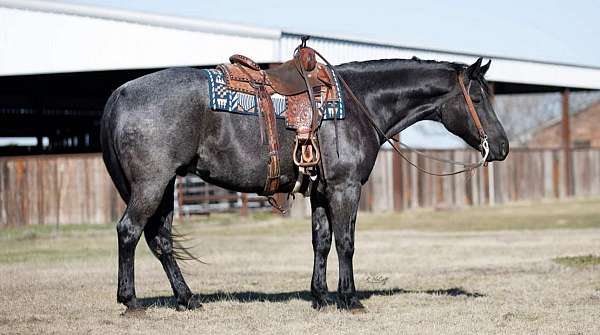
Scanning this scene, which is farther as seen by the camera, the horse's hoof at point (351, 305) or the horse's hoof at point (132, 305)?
the horse's hoof at point (351, 305)

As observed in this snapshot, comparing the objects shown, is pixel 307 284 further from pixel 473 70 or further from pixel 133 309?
pixel 473 70

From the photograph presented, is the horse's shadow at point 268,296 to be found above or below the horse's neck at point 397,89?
below

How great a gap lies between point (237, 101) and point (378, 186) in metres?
23.4

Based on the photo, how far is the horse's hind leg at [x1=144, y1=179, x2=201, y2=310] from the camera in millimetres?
9867

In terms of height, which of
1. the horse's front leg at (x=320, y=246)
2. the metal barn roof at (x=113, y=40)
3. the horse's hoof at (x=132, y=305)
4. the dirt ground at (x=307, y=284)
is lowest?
the dirt ground at (x=307, y=284)

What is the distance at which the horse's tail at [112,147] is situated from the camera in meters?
9.30

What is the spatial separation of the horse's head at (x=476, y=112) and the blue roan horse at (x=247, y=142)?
0.01 meters

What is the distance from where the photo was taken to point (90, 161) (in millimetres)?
27266

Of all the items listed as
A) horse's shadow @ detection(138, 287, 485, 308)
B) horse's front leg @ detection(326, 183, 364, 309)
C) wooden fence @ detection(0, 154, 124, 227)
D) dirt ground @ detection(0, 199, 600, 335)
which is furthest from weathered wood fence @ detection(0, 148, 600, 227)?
horse's front leg @ detection(326, 183, 364, 309)

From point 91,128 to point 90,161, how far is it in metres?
12.9

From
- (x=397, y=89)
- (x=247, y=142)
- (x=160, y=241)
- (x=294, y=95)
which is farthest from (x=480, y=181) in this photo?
(x=247, y=142)

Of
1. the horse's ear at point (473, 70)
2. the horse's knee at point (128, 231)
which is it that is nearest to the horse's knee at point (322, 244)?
the horse's knee at point (128, 231)

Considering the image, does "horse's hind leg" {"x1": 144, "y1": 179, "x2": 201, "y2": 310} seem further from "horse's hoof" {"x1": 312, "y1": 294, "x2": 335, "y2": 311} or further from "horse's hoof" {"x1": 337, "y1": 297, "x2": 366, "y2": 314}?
"horse's hoof" {"x1": 337, "y1": 297, "x2": 366, "y2": 314}

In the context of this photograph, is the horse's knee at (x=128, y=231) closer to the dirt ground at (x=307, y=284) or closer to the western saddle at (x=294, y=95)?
the dirt ground at (x=307, y=284)
